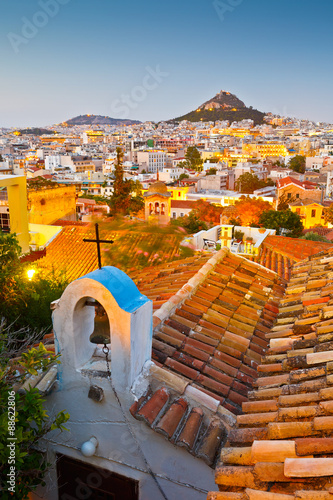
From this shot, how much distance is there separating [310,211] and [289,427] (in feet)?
135

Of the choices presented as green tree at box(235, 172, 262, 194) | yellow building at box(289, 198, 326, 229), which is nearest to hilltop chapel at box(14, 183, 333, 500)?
yellow building at box(289, 198, 326, 229)

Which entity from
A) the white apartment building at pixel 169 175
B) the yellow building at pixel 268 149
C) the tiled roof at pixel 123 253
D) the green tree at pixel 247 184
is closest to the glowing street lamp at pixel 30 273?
the tiled roof at pixel 123 253

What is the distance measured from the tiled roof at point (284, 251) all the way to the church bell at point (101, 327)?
8.19m

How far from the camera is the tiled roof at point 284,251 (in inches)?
463

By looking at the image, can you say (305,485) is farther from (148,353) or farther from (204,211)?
(204,211)

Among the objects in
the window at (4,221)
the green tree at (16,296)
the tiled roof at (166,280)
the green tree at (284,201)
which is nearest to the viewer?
the tiled roof at (166,280)

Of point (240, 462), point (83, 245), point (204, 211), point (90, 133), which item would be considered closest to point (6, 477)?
point (240, 462)

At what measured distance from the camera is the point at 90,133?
198 m

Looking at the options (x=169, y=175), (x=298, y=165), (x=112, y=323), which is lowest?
(x=169, y=175)

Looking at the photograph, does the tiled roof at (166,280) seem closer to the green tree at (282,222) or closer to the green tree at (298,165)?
the green tree at (282,222)

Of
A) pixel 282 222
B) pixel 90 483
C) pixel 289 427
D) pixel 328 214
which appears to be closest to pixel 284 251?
pixel 90 483

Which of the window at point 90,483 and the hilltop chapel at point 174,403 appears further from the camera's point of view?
the window at point 90,483

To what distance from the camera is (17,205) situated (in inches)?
433

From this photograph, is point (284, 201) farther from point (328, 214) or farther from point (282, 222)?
point (282, 222)
